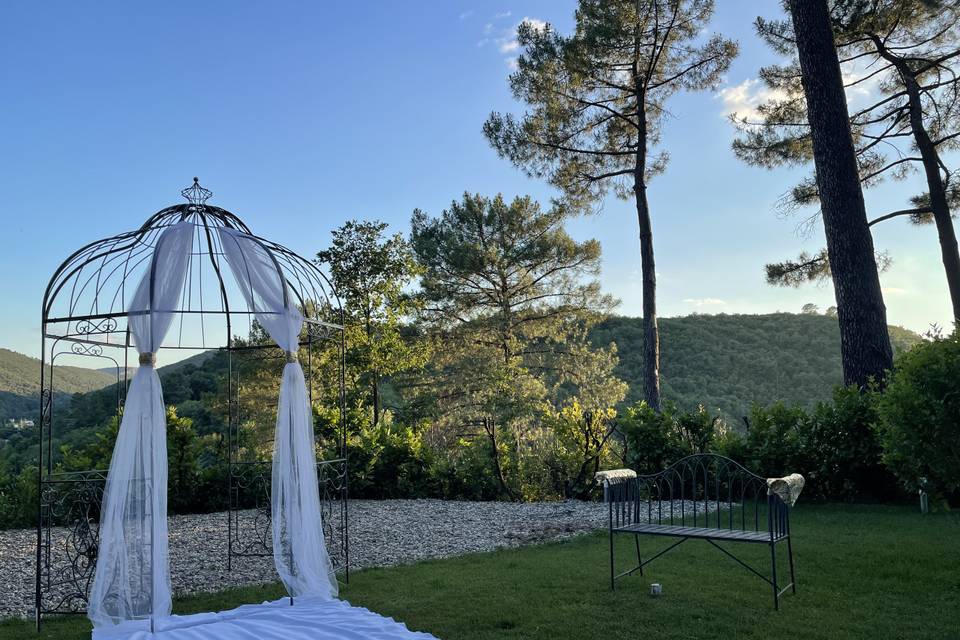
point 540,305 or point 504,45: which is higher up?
point 504,45

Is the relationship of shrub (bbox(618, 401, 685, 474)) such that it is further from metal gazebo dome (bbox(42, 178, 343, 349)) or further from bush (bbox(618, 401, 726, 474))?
metal gazebo dome (bbox(42, 178, 343, 349))

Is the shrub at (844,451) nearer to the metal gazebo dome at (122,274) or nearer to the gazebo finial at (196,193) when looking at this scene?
the metal gazebo dome at (122,274)

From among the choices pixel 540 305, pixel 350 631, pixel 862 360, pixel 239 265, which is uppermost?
pixel 540 305

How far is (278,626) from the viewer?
428 cm

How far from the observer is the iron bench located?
4551 mm

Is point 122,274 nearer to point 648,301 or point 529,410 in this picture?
point 529,410

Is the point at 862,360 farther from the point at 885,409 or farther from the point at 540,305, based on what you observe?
the point at 540,305

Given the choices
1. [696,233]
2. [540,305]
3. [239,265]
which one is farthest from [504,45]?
[239,265]

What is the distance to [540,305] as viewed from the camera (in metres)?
18.5

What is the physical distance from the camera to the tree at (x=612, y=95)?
12656mm

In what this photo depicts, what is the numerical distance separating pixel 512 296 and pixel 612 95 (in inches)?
256

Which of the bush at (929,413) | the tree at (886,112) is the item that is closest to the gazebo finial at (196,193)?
the bush at (929,413)

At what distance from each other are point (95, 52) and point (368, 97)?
3.66 metres

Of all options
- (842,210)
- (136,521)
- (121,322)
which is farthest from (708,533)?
(842,210)
